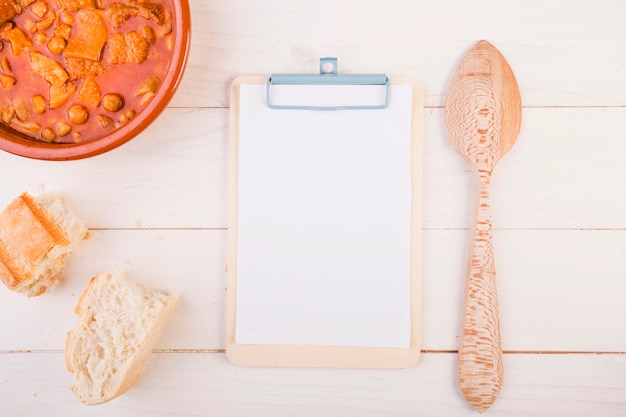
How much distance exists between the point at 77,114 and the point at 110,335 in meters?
0.34

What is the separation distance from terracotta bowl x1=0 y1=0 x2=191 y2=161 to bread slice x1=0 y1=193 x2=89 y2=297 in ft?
0.33

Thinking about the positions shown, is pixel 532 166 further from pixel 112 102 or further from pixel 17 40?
pixel 17 40

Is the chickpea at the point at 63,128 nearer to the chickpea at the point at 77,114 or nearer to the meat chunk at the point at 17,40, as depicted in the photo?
the chickpea at the point at 77,114

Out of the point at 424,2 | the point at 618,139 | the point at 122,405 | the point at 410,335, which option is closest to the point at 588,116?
the point at 618,139

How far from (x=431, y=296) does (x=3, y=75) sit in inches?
28.9

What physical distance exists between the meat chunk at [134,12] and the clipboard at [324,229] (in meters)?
0.15

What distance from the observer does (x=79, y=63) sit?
77 centimetres

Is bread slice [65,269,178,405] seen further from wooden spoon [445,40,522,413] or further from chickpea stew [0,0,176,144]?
wooden spoon [445,40,522,413]

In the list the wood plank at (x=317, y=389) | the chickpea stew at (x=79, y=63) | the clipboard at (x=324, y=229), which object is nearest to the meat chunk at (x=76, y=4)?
the chickpea stew at (x=79, y=63)

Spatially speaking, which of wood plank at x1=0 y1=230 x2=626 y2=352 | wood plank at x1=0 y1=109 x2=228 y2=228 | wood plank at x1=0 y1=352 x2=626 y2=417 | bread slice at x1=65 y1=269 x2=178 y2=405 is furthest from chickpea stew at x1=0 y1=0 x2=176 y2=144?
wood plank at x1=0 y1=230 x2=626 y2=352

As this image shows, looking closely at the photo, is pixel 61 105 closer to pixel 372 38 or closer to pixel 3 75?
pixel 3 75

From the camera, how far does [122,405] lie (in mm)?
877

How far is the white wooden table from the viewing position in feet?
2.81

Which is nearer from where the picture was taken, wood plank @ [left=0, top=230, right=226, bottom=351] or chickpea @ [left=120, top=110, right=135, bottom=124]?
chickpea @ [left=120, top=110, right=135, bottom=124]
